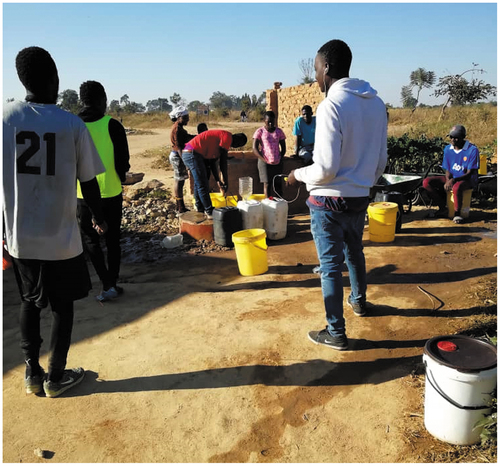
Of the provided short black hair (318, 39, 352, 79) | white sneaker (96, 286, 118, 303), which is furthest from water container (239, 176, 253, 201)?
short black hair (318, 39, 352, 79)

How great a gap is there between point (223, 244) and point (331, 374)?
344cm

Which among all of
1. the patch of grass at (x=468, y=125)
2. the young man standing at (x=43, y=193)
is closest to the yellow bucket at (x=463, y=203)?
the young man standing at (x=43, y=193)

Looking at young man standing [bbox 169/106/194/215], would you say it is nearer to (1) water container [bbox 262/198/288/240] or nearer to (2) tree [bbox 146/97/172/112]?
(1) water container [bbox 262/198/288/240]

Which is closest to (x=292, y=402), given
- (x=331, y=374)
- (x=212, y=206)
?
(x=331, y=374)

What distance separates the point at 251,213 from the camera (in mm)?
6113

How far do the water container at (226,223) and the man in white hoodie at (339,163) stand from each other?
2880 millimetres

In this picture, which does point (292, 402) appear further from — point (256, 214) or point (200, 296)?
point (256, 214)

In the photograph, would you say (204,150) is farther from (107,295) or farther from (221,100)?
(221,100)

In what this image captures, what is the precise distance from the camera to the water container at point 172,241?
6.31m

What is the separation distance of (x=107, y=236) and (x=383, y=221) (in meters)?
3.64

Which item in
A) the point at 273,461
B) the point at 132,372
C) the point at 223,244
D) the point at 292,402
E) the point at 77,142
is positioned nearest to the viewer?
the point at 273,461

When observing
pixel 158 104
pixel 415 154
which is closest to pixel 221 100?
pixel 158 104

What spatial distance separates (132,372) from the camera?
122 inches

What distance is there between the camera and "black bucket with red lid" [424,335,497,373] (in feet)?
6.85
